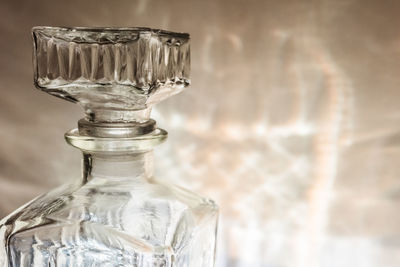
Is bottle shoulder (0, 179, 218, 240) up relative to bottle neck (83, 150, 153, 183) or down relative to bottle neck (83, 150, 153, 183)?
down

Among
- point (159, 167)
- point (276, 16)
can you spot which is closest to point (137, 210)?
point (159, 167)

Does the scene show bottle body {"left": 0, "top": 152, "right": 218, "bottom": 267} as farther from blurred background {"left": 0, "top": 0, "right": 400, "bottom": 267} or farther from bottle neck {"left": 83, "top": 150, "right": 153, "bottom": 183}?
blurred background {"left": 0, "top": 0, "right": 400, "bottom": 267}

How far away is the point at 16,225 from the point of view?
49 cm

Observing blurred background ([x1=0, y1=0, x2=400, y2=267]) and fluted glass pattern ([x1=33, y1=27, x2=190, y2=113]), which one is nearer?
fluted glass pattern ([x1=33, y1=27, x2=190, y2=113])

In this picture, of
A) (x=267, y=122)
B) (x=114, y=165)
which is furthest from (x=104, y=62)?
(x=267, y=122)

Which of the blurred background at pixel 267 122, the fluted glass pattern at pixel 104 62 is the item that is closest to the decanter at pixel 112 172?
the fluted glass pattern at pixel 104 62

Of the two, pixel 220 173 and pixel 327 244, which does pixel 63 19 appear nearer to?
pixel 220 173

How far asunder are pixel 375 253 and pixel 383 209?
0.18 ft

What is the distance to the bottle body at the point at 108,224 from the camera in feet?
1.51

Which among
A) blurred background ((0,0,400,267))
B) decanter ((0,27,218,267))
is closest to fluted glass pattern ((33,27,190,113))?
decanter ((0,27,218,267))

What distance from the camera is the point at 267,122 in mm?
623

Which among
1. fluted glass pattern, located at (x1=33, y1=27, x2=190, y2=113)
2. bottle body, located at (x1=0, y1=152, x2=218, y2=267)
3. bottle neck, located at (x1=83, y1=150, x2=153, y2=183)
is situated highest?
fluted glass pattern, located at (x1=33, y1=27, x2=190, y2=113)

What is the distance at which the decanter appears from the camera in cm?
42

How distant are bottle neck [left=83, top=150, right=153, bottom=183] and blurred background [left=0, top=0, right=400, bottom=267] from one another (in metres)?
0.14
